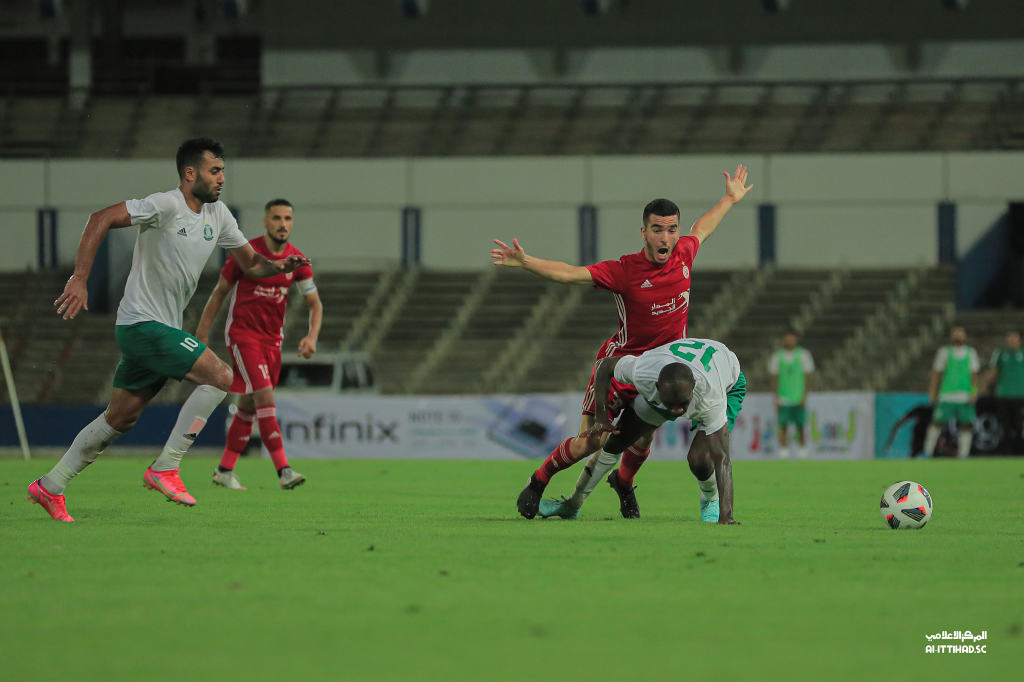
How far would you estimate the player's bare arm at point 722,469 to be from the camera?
905 cm

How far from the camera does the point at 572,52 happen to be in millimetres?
38688

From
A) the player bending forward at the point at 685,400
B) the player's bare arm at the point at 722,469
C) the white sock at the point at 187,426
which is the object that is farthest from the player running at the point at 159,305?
the player's bare arm at the point at 722,469

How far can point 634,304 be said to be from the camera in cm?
983

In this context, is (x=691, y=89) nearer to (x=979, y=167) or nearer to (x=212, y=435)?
(x=979, y=167)

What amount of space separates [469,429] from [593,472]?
1494 centimetres

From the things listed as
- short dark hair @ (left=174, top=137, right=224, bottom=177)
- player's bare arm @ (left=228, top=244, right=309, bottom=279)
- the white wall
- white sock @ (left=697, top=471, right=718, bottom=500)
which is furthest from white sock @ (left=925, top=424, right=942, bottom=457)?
short dark hair @ (left=174, top=137, right=224, bottom=177)

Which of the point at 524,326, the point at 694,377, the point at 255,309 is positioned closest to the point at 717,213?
the point at 694,377

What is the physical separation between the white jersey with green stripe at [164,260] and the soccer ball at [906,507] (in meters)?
4.44

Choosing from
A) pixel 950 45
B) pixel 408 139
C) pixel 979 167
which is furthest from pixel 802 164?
pixel 408 139

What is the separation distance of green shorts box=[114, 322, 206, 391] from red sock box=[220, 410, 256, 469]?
4.11 metres

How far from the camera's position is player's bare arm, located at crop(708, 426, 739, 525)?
905 centimetres

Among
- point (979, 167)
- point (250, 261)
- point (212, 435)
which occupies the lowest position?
point (212, 435)

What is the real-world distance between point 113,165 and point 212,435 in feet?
35.3

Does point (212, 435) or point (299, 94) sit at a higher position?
point (299, 94)
